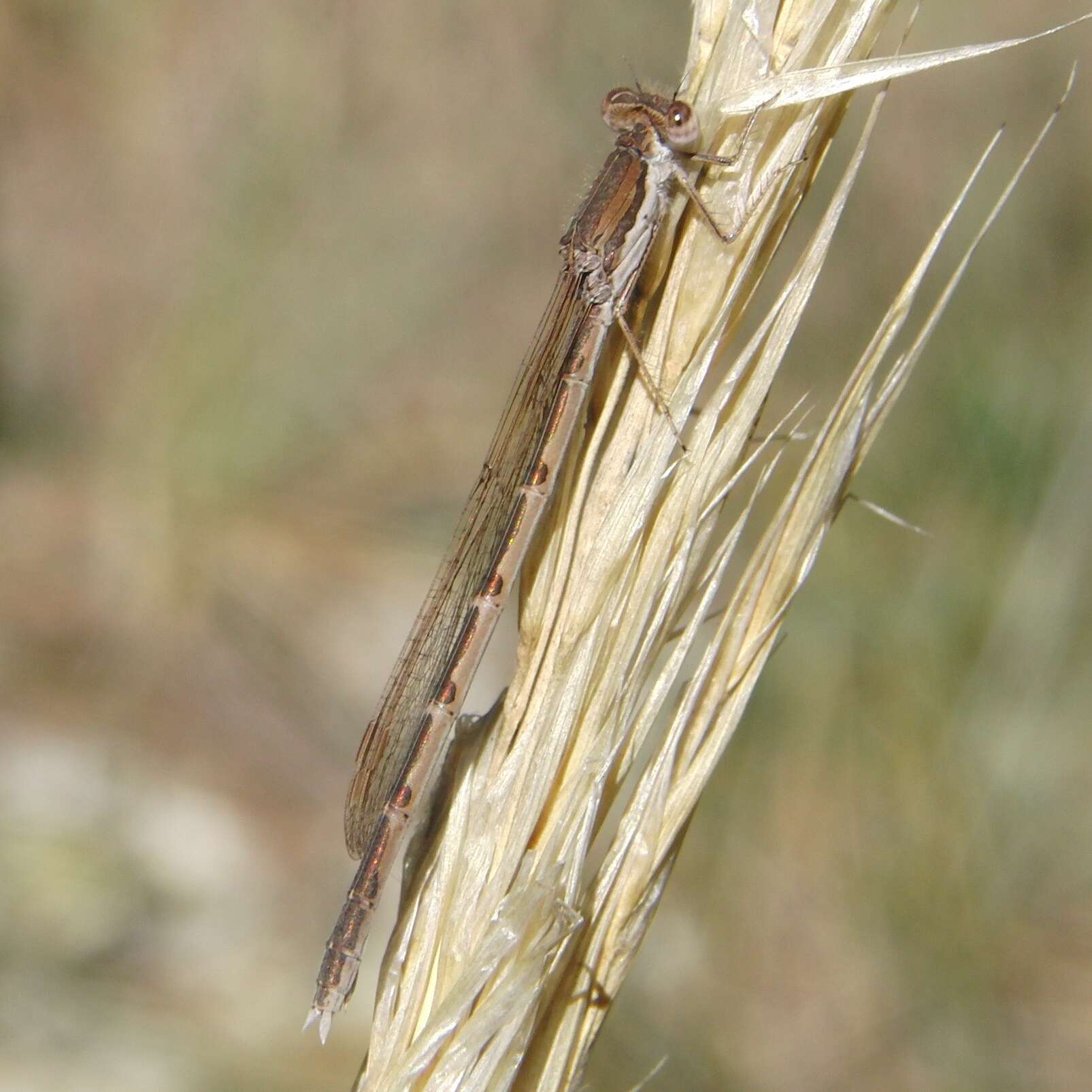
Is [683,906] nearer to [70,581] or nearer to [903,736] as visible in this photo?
[903,736]

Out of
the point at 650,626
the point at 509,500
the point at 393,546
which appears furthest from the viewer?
the point at 393,546

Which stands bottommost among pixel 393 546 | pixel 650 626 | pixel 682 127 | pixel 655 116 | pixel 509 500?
pixel 650 626

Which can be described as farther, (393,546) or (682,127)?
(393,546)

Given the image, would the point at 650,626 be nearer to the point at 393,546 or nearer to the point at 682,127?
the point at 682,127

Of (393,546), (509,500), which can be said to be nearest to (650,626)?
(509,500)

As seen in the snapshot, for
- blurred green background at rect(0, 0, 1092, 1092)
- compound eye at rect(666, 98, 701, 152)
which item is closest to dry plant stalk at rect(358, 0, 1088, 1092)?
compound eye at rect(666, 98, 701, 152)

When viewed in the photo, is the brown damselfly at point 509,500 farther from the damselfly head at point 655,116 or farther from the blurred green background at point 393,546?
the blurred green background at point 393,546
